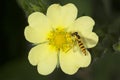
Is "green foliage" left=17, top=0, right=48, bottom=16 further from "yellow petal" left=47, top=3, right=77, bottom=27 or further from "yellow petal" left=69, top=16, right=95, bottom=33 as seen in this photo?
"yellow petal" left=69, top=16, right=95, bottom=33

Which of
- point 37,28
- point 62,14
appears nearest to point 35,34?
point 37,28

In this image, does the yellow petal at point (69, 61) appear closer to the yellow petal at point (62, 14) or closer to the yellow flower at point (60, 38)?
the yellow flower at point (60, 38)

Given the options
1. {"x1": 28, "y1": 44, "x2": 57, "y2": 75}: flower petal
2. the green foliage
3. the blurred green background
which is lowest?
the blurred green background

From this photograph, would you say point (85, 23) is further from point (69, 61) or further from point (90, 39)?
point (69, 61)

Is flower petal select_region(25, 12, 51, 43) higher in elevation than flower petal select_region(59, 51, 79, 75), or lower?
higher

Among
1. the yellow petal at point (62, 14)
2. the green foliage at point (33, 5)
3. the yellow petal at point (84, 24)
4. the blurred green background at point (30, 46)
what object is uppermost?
the green foliage at point (33, 5)

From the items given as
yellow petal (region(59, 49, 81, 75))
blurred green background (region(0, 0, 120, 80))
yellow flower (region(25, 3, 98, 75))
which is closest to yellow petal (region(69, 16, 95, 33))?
yellow flower (region(25, 3, 98, 75))

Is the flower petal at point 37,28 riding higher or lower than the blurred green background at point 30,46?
higher

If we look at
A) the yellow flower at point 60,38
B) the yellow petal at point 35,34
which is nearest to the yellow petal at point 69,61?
the yellow flower at point 60,38

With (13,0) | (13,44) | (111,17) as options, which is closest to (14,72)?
(13,44)
